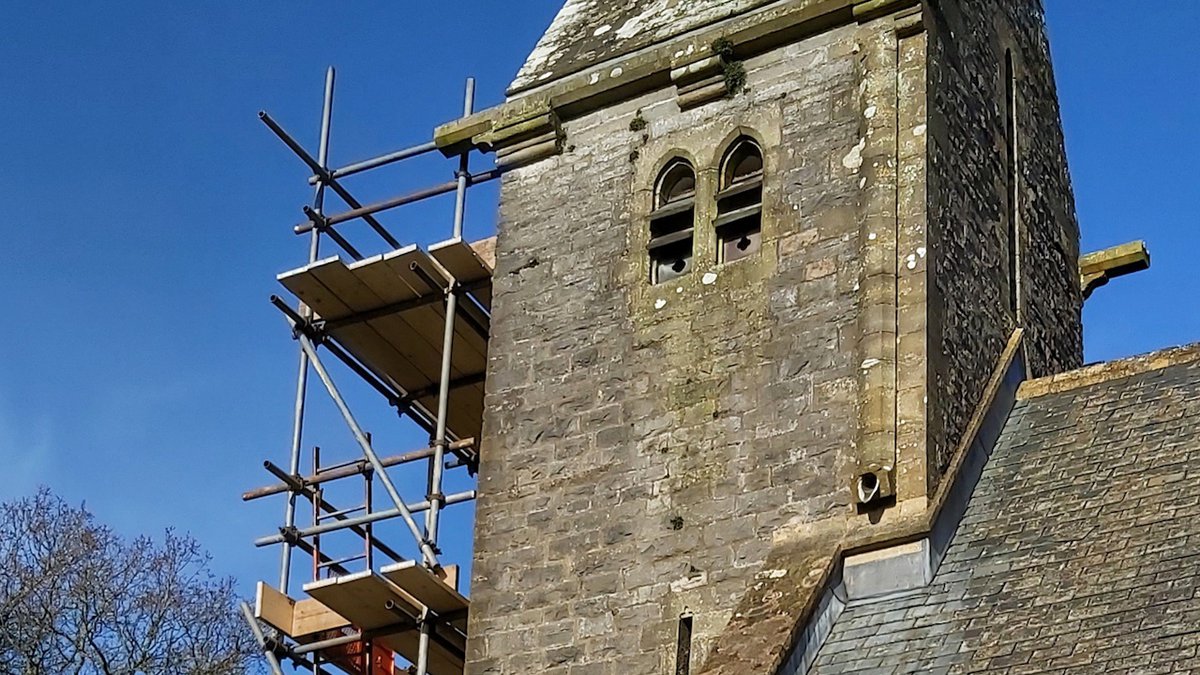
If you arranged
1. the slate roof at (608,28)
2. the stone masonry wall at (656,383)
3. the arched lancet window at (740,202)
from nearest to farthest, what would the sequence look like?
the stone masonry wall at (656,383) → the arched lancet window at (740,202) → the slate roof at (608,28)

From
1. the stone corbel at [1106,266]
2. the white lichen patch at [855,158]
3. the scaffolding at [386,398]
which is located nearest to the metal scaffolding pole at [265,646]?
the scaffolding at [386,398]

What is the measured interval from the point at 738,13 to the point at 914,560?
4655mm

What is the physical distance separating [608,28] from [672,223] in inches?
79.5

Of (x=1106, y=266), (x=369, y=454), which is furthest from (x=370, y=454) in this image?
(x=1106, y=266)

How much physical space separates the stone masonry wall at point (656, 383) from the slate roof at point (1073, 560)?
1.06m

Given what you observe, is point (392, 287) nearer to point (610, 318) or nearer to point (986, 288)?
point (610, 318)

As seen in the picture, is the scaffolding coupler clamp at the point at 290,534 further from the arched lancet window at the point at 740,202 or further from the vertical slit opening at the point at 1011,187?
the vertical slit opening at the point at 1011,187

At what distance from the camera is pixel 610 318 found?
1582 centimetres

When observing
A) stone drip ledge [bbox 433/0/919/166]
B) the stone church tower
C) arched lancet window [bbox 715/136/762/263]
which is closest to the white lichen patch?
the stone church tower

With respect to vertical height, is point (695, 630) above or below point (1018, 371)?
below

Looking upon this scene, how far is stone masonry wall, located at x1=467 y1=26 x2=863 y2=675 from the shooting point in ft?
47.4

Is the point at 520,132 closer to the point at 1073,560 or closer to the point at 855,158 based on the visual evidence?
the point at 855,158

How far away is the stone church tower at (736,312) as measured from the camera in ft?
46.8

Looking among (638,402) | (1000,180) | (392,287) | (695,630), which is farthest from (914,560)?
(392,287)
